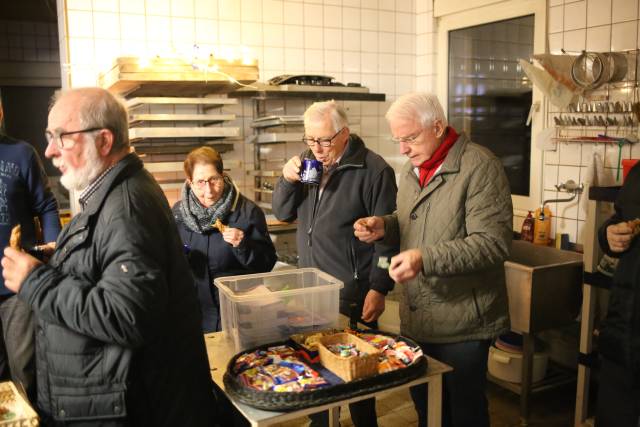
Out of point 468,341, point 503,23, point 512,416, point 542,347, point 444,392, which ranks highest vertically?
point 503,23

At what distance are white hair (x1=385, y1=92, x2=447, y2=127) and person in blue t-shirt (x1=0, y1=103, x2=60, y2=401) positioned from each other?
4.67ft

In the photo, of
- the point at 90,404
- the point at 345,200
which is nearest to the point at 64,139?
the point at 90,404

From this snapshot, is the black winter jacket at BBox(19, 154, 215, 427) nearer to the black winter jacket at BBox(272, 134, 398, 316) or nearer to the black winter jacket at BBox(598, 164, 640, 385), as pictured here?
the black winter jacket at BBox(272, 134, 398, 316)

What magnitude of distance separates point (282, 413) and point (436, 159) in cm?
97

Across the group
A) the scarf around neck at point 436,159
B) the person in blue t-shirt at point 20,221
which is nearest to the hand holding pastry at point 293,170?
the scarf around neck at point 436,159

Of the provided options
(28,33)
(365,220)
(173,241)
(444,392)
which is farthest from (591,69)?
(28,33)

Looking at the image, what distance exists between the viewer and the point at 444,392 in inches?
81.0

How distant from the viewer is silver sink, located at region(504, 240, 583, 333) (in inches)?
116

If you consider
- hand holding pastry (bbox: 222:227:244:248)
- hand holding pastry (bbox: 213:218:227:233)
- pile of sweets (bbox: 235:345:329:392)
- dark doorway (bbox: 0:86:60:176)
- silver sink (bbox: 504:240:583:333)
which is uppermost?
dark doorway (bbox: 0:86:60:176)

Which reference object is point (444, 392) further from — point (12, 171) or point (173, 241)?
point (12, 171)

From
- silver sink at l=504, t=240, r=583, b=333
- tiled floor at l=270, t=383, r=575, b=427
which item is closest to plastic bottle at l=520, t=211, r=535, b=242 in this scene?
silver sink at l=504, t=240, r=583, b=333

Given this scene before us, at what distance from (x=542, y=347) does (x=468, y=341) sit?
1603 millimetres

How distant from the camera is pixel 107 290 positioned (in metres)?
1.32

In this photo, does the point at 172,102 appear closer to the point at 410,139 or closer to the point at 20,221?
the point at 20,221
